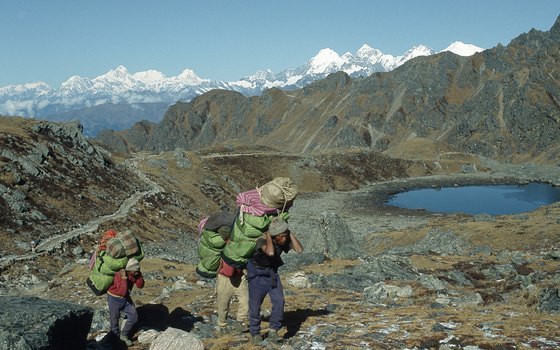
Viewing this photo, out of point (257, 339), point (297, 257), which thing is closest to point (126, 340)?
point (257, 339)

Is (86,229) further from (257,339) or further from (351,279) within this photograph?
(257,339)

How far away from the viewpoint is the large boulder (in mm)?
9836

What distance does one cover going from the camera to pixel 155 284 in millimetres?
27469

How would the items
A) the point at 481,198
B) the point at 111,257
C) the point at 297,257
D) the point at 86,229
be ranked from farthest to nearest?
the point at 481,198 → the point at 86,229 → the point at 297,257 → the point at 111,257

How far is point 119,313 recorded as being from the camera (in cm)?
1354

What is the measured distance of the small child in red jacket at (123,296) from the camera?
523 inches

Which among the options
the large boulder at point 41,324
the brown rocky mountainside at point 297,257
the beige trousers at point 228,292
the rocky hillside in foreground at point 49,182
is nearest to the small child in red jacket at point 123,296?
the brown rocky mountainside at point 297,257

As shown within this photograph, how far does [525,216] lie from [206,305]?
5385 centimetres

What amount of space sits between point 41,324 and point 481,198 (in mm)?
136703

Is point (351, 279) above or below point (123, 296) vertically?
below

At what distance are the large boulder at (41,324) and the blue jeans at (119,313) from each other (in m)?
1.28

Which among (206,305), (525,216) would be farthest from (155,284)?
(525,216)

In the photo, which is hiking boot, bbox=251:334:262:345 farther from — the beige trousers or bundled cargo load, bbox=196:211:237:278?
bundled cargo load, bbox=196:211:237:278

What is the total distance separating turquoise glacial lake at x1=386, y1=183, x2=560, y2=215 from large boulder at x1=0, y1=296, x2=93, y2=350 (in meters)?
104
